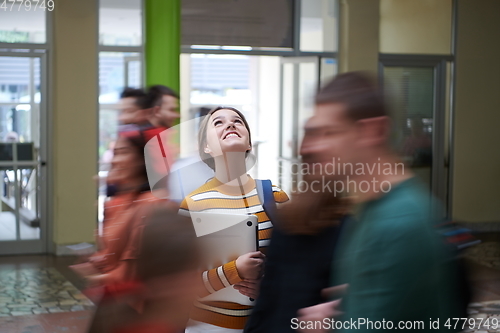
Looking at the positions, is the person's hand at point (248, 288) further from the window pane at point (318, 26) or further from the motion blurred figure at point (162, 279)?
the window pane at point (318, 26)

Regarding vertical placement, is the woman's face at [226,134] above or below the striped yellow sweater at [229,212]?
above

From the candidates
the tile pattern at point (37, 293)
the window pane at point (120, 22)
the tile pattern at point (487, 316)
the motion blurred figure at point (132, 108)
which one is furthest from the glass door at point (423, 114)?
the motion blurred figure at point (132, 108)

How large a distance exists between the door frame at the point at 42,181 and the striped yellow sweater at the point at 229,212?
20.1 feet

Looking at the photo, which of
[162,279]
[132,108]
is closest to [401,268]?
[162,279]

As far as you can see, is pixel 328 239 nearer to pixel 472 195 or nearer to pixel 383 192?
pixel 383 192

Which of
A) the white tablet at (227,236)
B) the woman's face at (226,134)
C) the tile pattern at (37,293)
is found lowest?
the tile pattern at (37,293)

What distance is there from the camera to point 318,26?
347 inches

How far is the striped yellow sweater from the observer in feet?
6.54

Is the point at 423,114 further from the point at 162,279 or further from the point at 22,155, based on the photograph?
the point at 162,279

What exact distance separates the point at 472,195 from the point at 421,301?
8.75 meters

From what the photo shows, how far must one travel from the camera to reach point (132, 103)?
2762 millimetres

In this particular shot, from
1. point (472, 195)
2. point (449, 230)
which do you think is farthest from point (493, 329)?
point (472, 195)

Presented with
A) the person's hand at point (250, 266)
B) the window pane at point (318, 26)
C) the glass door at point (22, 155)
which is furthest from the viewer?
the window pane at point (318, 26)

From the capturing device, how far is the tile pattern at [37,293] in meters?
5.39
